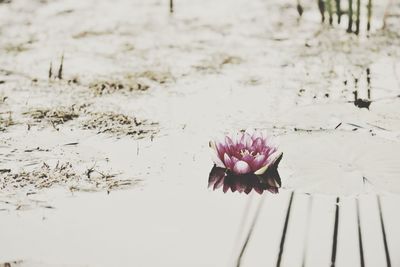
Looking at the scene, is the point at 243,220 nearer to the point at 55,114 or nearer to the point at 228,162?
the point at 228,162

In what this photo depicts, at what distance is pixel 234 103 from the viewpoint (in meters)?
Result: 1.91

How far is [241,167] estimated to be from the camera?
1.40m

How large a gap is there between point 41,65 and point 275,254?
5.27 feet

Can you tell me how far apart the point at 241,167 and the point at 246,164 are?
2 cm

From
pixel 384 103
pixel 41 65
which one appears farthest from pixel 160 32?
pixel 384 103

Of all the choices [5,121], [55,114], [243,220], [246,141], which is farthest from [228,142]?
[5,121]

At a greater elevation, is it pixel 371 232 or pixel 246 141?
pixel 246 141

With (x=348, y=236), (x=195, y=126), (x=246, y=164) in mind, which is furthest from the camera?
(x=195, y=126)

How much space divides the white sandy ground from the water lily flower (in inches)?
1.7

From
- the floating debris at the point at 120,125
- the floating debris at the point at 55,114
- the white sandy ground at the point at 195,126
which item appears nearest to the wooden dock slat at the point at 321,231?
the white sandy ground at the point at 195,126

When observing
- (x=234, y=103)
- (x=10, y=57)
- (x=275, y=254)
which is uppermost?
(x=10, y=57)

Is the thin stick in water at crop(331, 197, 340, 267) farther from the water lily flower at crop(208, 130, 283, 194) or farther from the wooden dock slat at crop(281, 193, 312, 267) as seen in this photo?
the water lily flower at crop(208, 130, 283, 194)

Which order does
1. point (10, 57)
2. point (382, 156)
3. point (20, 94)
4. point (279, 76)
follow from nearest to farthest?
point (382, 156) → point (20, 94) → point (279, 76) → point (10, 57)

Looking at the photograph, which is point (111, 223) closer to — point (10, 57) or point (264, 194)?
point (264, 194)
